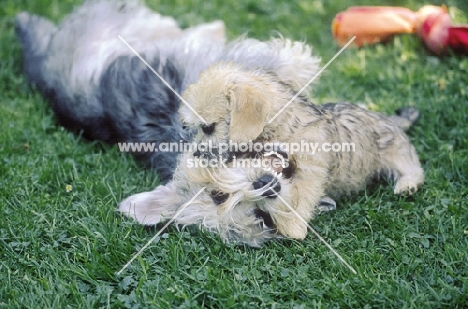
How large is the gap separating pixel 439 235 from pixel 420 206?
0.43 m

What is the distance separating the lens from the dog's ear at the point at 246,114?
359cm

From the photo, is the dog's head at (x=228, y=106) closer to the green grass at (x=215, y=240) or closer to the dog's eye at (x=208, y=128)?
the dog's eye at (x=208, y=128)

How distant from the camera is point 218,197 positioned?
3.80m

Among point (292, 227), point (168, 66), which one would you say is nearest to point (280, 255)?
point (292, 227)

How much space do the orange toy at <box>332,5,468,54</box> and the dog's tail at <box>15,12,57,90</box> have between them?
294cm

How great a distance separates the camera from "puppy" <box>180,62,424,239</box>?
3.70m

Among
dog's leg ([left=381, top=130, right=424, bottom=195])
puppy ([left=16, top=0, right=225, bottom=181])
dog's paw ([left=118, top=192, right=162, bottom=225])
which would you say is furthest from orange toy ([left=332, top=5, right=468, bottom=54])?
dog's paw ([left=118, top=192, right=162, bottom=225])

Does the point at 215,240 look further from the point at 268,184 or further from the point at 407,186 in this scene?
the point at 407,186

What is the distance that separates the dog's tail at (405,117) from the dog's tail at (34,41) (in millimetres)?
3207

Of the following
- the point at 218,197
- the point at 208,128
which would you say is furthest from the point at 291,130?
the point at 218,197

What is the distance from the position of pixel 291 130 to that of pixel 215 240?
2.76 feet

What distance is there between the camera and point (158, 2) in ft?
24.8

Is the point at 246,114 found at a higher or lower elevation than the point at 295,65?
higher

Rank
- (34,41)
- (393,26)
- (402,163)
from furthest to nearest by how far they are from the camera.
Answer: (393,26)
(34,41)
(402,163)
